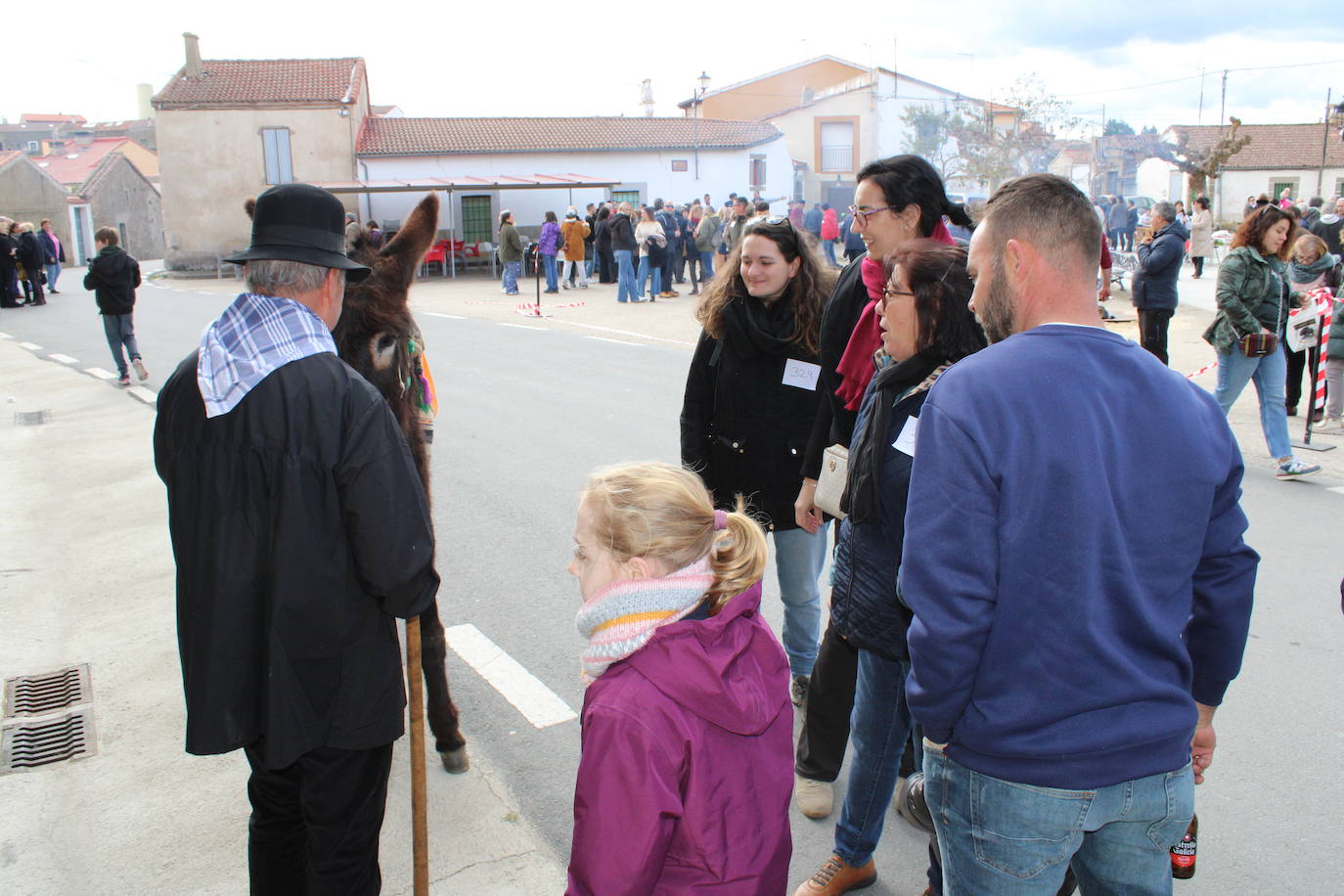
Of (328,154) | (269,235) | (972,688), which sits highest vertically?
(328,154)

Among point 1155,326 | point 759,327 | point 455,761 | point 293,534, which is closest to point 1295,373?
point 1155,326

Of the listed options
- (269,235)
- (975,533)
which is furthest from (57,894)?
(975,533)

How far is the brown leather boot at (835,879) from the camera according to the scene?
2.97 metres

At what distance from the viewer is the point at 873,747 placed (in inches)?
115

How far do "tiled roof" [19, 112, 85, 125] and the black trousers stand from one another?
12776cm

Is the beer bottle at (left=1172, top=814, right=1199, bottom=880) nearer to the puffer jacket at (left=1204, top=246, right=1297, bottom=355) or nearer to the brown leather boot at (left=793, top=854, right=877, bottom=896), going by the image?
the brown leather boot at (left=793, top=854, right=877, bottom=896)

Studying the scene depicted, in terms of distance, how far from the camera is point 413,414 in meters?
3.36

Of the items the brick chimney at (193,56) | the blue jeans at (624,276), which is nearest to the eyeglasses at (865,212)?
the blue jeans at (624,276)

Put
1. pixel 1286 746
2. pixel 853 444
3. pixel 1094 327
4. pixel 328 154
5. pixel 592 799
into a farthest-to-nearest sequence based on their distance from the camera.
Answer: pixel 328 154 < pixel 1286 746 < pixel 853 444 < pixel 1094 327 < pixel 592 799

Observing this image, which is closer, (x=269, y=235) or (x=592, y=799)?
(x=592, y=799)

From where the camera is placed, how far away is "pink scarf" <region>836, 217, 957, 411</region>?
319 centimetres

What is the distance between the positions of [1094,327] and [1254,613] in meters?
3.84

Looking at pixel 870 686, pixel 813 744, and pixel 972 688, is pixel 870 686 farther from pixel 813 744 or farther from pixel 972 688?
pixel 972 688

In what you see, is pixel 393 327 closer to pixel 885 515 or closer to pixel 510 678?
pixel 885 515
